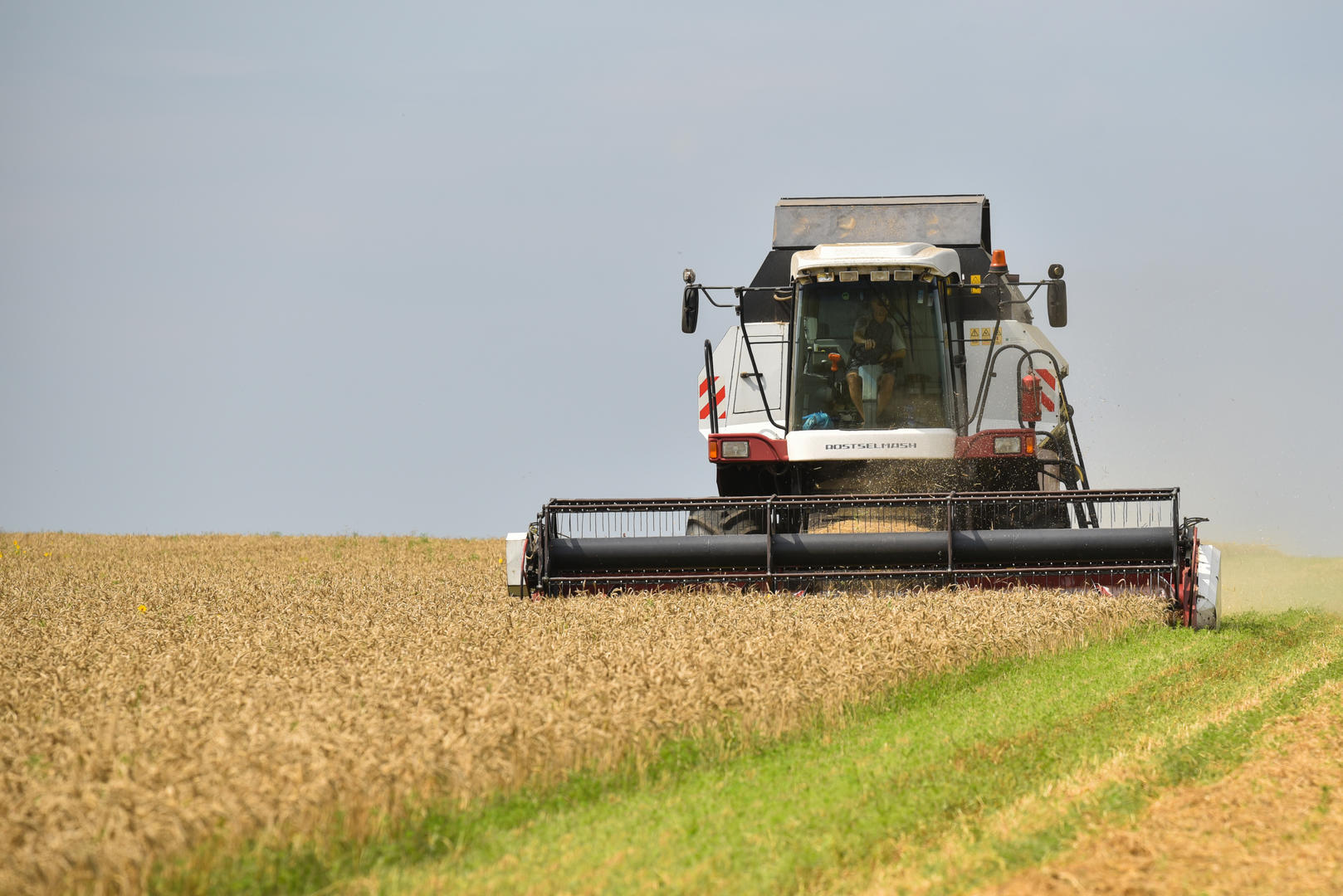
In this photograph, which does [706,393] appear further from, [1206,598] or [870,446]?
[1206,598]

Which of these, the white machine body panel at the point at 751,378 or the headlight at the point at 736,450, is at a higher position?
the white machine body panel at the point at 751,378

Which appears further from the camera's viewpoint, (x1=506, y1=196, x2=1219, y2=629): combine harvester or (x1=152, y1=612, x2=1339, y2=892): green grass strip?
(x1=506, y1=196, x2=1219, y2=629): combine harvester

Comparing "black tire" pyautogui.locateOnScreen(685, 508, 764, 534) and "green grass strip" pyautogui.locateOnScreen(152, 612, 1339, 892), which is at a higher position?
"black tire" pyautogui.locateOnScreen(685, 508, 764, 534)

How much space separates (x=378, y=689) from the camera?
501 cm

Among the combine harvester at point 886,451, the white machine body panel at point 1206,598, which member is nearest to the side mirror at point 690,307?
the combine harvester at point 886,451

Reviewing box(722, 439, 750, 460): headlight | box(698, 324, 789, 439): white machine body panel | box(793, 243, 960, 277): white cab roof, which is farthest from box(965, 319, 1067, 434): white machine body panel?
box(722, 439, 750, 460): headlight

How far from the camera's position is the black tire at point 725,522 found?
9047 millimetres

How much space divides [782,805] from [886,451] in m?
5.09

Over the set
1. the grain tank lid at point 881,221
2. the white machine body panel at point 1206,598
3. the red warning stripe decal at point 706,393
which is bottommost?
the white machine body panel at point 1206,598

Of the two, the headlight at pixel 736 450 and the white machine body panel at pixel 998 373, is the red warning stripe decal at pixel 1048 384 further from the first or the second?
the headlight at pixel 736 450

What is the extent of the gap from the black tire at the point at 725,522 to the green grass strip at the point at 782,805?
2.79 m

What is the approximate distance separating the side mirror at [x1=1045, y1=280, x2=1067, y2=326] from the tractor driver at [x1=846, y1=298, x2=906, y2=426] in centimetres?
105

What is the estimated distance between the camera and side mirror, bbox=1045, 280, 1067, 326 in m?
9.40

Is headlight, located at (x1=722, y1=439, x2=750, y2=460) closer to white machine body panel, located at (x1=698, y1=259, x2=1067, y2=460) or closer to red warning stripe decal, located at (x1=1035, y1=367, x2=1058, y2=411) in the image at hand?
white machine body panel, located at (x1=698, y1=259, x2=1067, y2=460)
